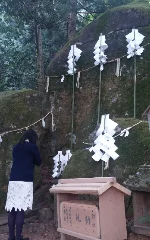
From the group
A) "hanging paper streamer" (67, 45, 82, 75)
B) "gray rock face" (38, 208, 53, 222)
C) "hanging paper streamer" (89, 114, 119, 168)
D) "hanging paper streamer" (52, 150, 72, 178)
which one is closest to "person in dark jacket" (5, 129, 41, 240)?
"hanging paper streamer" (89, 114, 119, 168)

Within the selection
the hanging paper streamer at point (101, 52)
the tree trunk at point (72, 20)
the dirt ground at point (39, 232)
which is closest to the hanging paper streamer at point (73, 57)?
the hanging paper streamer at point (101, 52)

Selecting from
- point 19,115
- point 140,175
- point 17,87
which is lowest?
point 140,175

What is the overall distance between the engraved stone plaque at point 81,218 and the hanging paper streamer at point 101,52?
4.61 meters

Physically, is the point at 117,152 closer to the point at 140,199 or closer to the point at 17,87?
the point at 140,199

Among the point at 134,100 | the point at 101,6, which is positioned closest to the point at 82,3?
the point at 101,6

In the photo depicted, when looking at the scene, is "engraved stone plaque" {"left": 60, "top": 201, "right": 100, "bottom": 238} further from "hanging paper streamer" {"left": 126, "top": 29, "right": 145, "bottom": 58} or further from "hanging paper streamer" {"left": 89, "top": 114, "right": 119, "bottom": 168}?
"hanging paper streamer" {"left": 126, "top": 29, "right": 145, "bottom": 58}

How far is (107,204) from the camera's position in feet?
12.1

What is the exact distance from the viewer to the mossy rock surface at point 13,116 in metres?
7.55

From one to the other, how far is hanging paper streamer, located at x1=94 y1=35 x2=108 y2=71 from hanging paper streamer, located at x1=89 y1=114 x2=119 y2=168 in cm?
320

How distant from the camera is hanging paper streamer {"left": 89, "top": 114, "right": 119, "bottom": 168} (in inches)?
192

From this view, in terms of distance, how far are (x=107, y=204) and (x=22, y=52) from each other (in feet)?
32.9

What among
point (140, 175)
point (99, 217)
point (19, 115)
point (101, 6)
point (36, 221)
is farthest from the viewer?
point (101, 6)

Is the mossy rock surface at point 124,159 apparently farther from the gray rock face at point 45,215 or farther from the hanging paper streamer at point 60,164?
the hanging paper streamer at point 60,164

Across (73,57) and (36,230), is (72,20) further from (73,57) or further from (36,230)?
(36,230)
